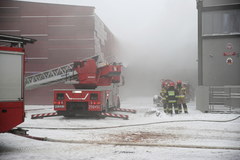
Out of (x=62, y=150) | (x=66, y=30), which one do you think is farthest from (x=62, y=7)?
(x=62, y=150)

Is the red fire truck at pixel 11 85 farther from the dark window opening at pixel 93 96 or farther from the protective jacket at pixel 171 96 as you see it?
the protective jacket at pixel 171 96

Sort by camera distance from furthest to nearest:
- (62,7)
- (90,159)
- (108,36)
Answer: (108,36)
(62,7)
(90,159)

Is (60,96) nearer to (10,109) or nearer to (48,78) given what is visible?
(48,78)

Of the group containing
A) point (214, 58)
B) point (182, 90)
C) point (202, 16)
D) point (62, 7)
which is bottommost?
point (182, 90)

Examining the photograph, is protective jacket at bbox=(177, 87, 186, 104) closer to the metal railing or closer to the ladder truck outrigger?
the metal railing

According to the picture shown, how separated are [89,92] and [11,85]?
6803 mm

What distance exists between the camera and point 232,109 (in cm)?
1591

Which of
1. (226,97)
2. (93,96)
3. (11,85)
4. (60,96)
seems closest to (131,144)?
(11,85)

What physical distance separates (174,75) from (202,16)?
27546 mm

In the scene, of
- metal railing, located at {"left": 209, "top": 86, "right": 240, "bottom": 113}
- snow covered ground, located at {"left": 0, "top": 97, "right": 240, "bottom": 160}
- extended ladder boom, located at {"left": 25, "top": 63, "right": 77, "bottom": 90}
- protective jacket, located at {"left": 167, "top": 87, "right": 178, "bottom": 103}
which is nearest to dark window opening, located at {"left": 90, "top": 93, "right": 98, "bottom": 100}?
snow covered ground, located at {"left": 0, "top": 97, "right": 240, "bottom": 160}

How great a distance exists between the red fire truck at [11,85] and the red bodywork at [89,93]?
21.4ft

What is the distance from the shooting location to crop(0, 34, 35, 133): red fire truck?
661 centimetres

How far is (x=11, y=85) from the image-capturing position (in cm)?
676

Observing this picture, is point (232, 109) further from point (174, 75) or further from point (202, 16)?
point (174, 75)
